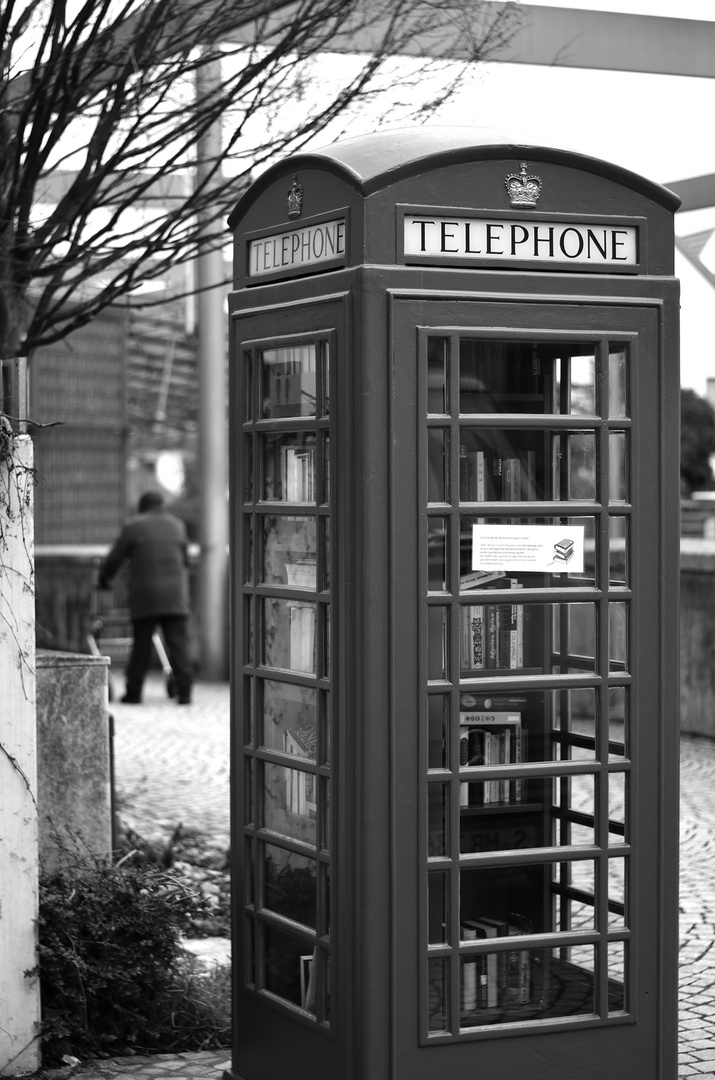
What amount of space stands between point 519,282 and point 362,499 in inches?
27.4

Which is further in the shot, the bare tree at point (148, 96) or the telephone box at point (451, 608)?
the bare tree at point (148, 96)

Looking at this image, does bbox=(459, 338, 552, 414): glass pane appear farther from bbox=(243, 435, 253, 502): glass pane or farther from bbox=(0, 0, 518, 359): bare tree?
bbox=(0, 0, 518, 359): bare tree

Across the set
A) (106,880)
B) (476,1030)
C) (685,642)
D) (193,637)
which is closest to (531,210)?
(476,1030)

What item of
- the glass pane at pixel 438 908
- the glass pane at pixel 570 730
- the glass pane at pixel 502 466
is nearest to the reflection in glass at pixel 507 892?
the glass pane at pixel 438 908

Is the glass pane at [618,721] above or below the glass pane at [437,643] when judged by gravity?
below

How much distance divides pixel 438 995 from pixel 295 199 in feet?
6.99

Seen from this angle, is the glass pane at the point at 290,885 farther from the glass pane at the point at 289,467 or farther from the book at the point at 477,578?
the glass pane at the point at 289,467

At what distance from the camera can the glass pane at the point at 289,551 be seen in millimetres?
3959

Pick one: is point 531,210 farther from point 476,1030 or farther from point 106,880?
point 106,880

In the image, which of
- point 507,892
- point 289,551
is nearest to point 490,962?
point 507,892

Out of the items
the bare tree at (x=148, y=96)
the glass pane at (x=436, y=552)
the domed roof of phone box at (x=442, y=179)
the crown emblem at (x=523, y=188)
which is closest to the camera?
the domed roof of phone box at (x=442, y=179)

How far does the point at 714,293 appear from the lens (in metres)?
11.4

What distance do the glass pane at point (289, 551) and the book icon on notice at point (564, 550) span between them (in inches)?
25.5

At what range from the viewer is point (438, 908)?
12.5 feet
